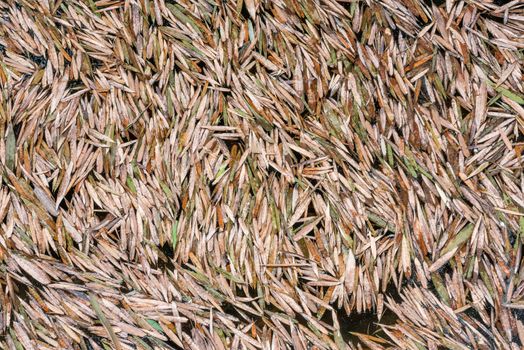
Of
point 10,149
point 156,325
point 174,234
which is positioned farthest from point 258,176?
point 10,149

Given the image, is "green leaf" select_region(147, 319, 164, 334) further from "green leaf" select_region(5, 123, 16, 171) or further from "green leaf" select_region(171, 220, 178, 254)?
"green leaf" select_region(5, 123, 16, 171)

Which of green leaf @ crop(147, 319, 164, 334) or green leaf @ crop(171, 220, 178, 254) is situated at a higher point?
green leaf @ crop(171, 220, 178, 254)

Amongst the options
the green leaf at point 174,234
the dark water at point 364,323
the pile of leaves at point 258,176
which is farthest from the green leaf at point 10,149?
the dark water at point 364,323

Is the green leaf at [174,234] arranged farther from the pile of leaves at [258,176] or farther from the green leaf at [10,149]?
the green leaf at [10,149]

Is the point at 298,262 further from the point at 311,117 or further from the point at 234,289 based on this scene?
the point at 311,117

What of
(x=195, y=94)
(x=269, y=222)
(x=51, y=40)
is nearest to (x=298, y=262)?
(x=269, y=222)

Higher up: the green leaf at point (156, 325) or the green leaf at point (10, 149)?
the green leaf at point (10, 149)

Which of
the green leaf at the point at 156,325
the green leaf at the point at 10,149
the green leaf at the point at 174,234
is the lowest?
the green leaf at the point at 156,325

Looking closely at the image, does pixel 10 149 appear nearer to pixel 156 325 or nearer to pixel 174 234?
pixel 174 234

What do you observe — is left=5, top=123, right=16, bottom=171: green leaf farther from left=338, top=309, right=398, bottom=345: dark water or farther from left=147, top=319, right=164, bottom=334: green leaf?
left=338, top=309, right=398, bottom=345: dark water

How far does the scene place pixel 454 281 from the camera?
144cm

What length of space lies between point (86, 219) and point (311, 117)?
626 mm

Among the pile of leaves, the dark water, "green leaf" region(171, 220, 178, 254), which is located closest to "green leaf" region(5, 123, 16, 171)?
the pile of leaves

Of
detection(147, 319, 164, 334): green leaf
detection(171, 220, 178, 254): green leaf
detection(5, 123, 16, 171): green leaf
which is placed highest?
detection(5, 123, 16, 171): green leaf
